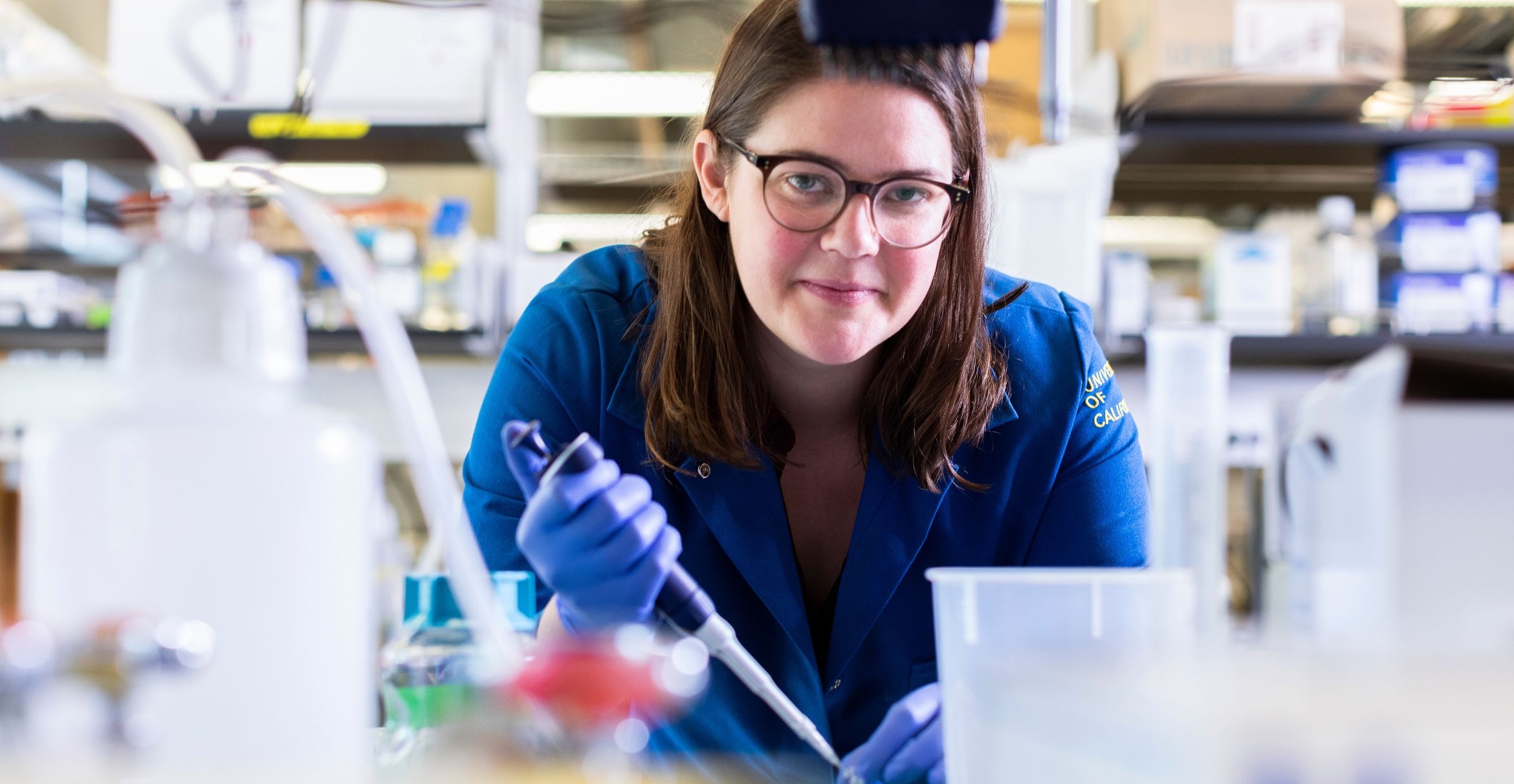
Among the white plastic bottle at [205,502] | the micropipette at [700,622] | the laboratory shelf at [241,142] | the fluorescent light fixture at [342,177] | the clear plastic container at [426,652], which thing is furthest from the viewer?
the fluorescent light fixture at [342,177]

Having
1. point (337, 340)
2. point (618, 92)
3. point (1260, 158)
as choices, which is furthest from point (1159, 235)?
point (337, 340)

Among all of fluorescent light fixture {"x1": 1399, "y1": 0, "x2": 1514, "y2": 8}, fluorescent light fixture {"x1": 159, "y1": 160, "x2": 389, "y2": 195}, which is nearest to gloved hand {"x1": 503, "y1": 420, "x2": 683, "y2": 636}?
fluorescent light fixture {"x1": 159, "y1": 160, "x2": 389, "y2": 195}

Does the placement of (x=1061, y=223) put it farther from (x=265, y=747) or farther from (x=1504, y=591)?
(x=265, y=747)

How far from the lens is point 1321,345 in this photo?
267 centimetres

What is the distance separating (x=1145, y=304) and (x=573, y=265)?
1.67m

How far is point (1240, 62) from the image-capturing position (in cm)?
251

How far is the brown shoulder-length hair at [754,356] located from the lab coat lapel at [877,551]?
26mm

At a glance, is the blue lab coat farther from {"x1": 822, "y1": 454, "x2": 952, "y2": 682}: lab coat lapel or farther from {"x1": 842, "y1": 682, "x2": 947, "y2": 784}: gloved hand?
{"x1": 842, "y1": 682, "x2": 947, "y2": 784}: gloved hand

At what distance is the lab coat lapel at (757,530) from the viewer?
4.06ft

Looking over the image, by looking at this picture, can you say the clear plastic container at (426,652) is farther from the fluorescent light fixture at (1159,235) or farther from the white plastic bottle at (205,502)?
the fluorescent light fixture at (1159,235)

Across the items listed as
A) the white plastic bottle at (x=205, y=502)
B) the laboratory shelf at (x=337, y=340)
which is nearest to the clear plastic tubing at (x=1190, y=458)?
the laboratory shelf at (x=337, y=340)

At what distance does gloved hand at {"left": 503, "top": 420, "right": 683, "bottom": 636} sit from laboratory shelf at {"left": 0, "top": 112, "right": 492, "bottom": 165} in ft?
6.26

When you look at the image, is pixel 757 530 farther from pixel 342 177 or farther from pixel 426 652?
pixel 342 177

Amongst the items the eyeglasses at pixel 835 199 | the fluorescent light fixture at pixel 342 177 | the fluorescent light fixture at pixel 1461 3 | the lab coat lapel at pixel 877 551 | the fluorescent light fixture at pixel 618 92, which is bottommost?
the lab coat lapel at pixel 877 551
